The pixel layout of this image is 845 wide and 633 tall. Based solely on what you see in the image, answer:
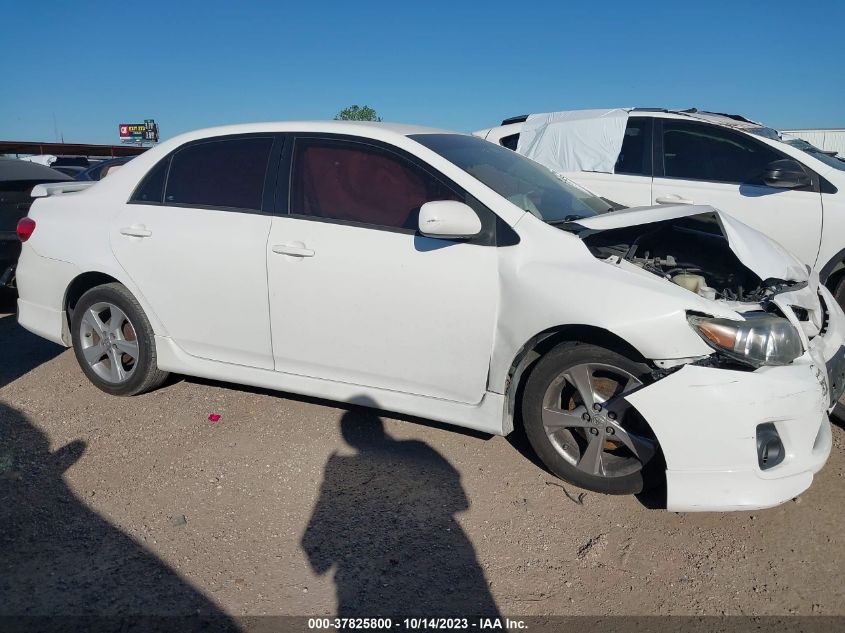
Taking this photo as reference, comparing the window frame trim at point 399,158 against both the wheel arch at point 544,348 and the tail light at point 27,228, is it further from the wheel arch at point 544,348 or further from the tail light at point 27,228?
the tail light at point 27,228

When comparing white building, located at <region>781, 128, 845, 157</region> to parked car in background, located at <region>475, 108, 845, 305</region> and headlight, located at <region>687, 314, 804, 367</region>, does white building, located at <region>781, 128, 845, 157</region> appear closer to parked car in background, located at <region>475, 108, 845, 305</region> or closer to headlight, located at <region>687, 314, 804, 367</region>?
parked car in background, located at <region>475, 108, 845, 305</region>

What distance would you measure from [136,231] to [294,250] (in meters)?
1.15

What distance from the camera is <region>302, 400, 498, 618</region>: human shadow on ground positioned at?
2414mm

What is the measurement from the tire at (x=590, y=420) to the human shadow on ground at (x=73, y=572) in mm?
1612

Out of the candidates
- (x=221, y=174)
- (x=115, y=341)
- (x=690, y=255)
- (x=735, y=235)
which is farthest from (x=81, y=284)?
(x=735, y=235)

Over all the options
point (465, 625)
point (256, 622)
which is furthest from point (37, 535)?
point (465, 625)

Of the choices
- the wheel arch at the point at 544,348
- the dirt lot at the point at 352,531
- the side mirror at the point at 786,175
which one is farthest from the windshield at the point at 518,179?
the side mirror at the point at 786,175

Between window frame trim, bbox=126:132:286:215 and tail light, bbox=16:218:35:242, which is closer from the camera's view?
window frame trim, bbox=126:132:286:215

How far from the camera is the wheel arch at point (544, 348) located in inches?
112

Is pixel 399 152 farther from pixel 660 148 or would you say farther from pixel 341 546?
pixel 660 148

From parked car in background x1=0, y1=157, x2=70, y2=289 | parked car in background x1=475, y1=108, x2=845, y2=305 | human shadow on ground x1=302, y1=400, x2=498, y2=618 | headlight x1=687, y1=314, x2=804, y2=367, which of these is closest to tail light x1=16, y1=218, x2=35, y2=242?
parked car in background x1=0, y1=157, x2=70, y2=289

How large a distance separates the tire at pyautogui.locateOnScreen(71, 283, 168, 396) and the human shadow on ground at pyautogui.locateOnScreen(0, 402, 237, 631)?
0.89m

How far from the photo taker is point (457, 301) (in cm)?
307

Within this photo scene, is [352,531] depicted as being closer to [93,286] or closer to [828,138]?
[93,286]
